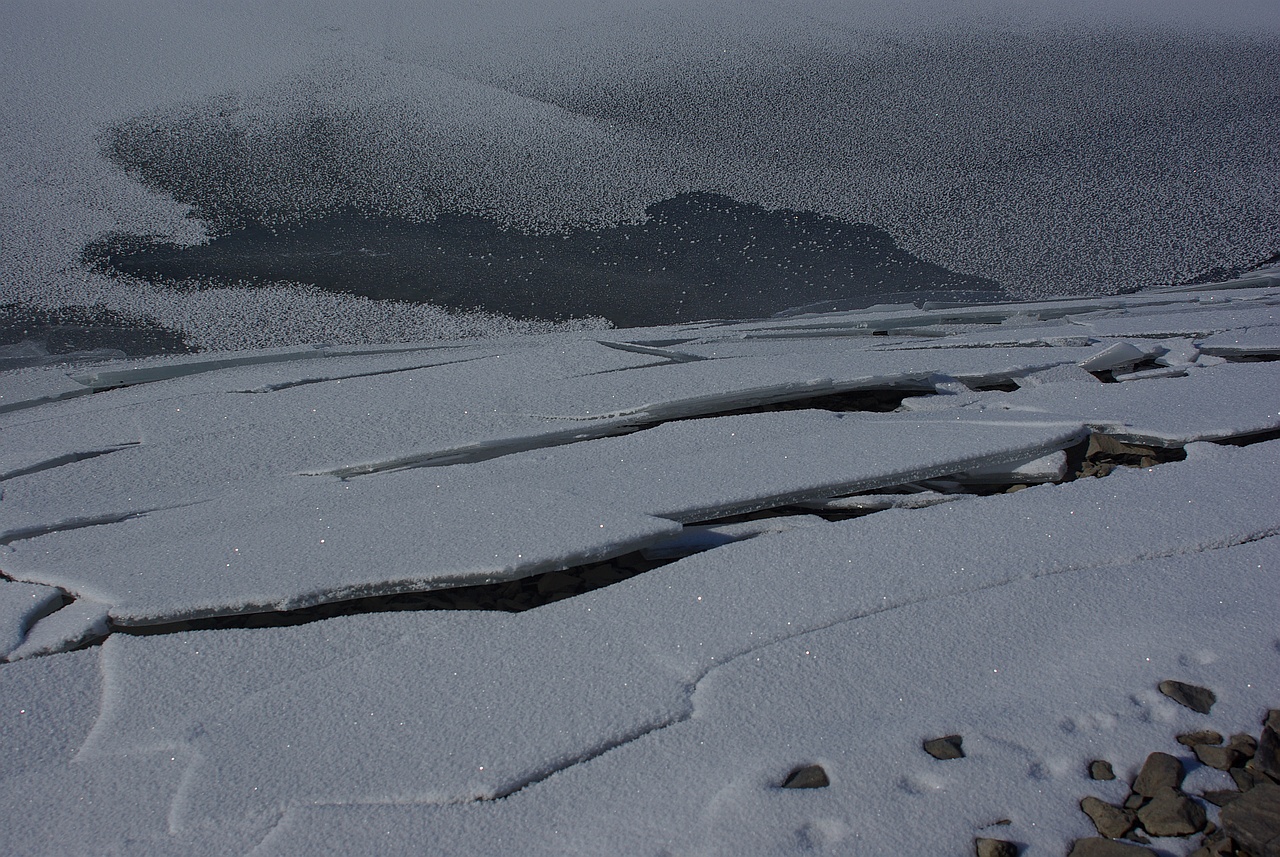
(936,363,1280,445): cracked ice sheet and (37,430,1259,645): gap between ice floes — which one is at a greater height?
(936,363,1280,445): cracked ice sheet

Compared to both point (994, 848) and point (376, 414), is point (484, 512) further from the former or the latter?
point (994, 848)

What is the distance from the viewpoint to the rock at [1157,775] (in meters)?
0.76

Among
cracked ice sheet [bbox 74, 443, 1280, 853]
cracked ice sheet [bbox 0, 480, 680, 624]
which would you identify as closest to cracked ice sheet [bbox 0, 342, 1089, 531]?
cracked ice sheet [bbox 0, 480, 680, 624]

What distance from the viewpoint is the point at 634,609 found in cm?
99

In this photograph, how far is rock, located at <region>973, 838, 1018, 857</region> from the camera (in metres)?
0.71

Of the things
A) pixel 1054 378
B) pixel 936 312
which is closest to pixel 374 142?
pixel 936 312

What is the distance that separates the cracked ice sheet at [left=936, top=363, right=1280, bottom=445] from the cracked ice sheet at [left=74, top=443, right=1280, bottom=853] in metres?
0.22

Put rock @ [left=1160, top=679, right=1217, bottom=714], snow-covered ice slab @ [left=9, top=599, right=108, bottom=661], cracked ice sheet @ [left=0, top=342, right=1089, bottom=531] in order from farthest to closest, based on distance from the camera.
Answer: cracked ice sheet @ [left=0, top=342, right=1089, bottom=531] → snow-covered ice slab @ [left=9, top=599, right=108, bottom=661] → rock @ [left=1160, top=679, right=1217, bottom=714]

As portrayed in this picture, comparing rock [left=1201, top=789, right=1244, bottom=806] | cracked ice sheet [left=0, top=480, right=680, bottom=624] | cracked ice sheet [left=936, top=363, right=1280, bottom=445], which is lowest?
rock [left=1201, top=789, right=1244, bottom=806]

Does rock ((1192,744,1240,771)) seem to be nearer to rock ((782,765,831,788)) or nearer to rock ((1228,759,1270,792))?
rock ((1228,759,1270,792))

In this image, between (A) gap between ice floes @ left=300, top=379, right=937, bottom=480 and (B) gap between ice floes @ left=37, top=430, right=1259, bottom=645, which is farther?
(A) gap between ice floes @ left=300, top=379, right=937, bottom=480

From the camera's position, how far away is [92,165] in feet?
9.73

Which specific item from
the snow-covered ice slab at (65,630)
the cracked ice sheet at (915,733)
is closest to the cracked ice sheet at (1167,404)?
the cracked ice sheet at (915,733)

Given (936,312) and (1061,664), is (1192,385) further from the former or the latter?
(1061,664)
